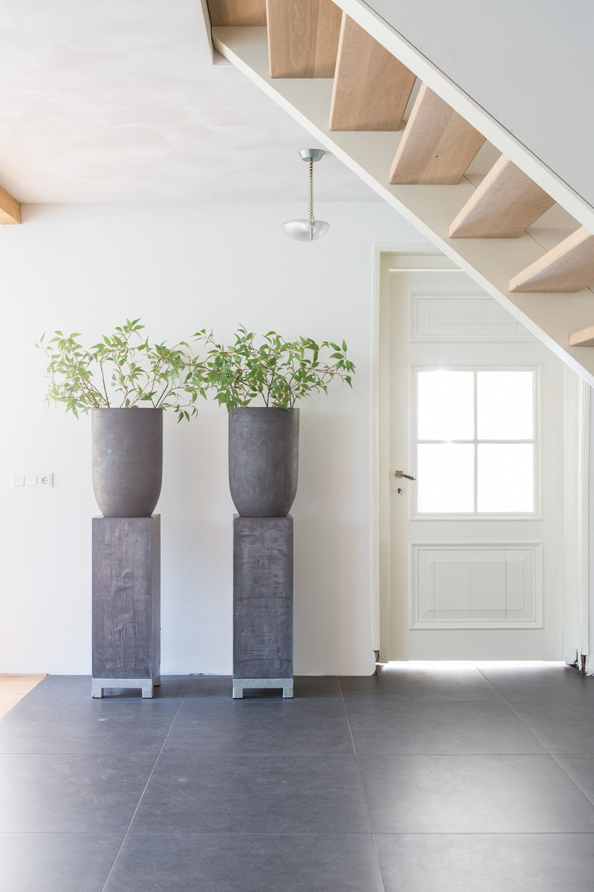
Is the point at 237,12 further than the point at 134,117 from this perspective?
No

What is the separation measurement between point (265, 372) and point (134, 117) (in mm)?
1391

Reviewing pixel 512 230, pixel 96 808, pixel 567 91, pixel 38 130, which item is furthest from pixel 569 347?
pixel 38 130

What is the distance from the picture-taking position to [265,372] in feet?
13.7

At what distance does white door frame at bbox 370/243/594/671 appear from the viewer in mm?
4555

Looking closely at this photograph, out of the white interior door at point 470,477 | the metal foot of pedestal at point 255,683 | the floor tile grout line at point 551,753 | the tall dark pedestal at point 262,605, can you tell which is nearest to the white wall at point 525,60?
Result: the floor tile grout line at point 551,753

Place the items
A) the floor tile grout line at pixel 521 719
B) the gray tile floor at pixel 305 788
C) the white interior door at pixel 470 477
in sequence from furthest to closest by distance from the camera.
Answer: the white interior door at pixel 470 477 → the floor tile grout line at pixel 521 719 → the gray tile floor at pixel 305 788

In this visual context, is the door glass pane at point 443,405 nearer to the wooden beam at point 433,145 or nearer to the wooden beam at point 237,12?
the wooden beam at point 433,145

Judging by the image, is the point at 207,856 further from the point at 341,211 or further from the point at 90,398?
the point at 341,211

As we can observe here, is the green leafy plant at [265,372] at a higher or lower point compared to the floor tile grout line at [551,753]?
higher

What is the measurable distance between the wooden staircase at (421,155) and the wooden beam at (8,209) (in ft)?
6.91

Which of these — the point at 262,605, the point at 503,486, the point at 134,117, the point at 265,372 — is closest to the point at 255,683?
the point at 262,605

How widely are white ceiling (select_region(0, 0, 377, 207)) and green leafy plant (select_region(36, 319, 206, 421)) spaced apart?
2.59 feet

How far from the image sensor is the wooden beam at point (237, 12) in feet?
8.16

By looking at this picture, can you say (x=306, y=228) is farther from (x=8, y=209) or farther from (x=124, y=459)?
(x=8, y=209)
